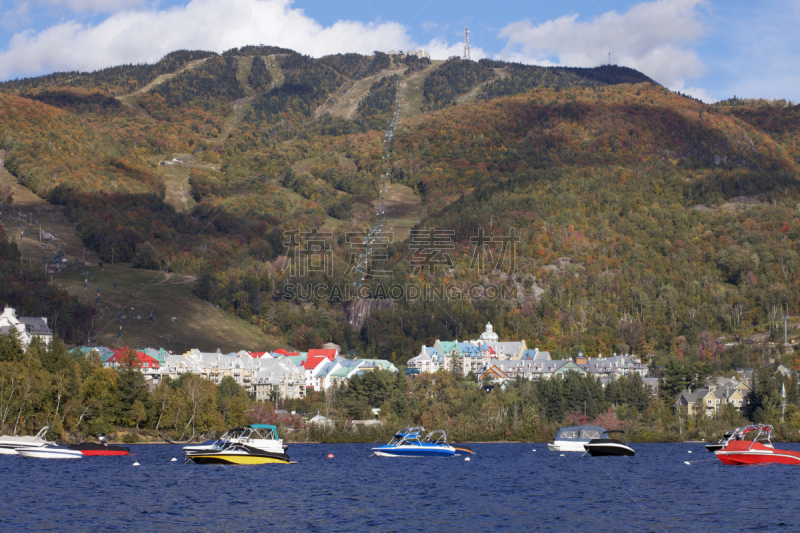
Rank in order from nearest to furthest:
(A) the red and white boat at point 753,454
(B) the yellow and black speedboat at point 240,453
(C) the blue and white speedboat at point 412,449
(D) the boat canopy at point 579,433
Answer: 1. (B) the yellow and black speedboat at point 240,453
2. (A) the red and white boat at point 753,454
3. (C) the blue and white speedboat at point 412,449
4. (D) the boat canopy at point 579,433

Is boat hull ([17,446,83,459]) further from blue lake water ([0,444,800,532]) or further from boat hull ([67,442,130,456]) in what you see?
boat hull ([67,442,130,456])

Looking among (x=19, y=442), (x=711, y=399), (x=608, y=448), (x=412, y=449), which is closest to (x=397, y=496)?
(x=412, y=449)

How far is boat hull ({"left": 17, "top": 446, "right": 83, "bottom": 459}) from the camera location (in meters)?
87.9

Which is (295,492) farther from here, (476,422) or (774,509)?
(476,422)

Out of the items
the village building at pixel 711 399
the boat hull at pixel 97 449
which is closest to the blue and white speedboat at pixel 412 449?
the boat hull at pixel 97 449

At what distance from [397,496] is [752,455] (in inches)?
1689

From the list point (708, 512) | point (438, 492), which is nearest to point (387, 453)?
point (438, 492)

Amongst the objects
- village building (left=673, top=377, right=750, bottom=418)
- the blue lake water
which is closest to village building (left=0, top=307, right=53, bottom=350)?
the blue lake water

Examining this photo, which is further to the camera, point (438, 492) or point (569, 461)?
point (569, 461)

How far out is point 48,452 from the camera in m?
89.0

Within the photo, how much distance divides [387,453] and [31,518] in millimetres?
52922

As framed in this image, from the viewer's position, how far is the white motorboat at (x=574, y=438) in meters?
107

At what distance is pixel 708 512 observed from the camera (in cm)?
5691

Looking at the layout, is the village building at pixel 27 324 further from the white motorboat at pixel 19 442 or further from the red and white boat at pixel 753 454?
the red and white boat at pixel 753 454
